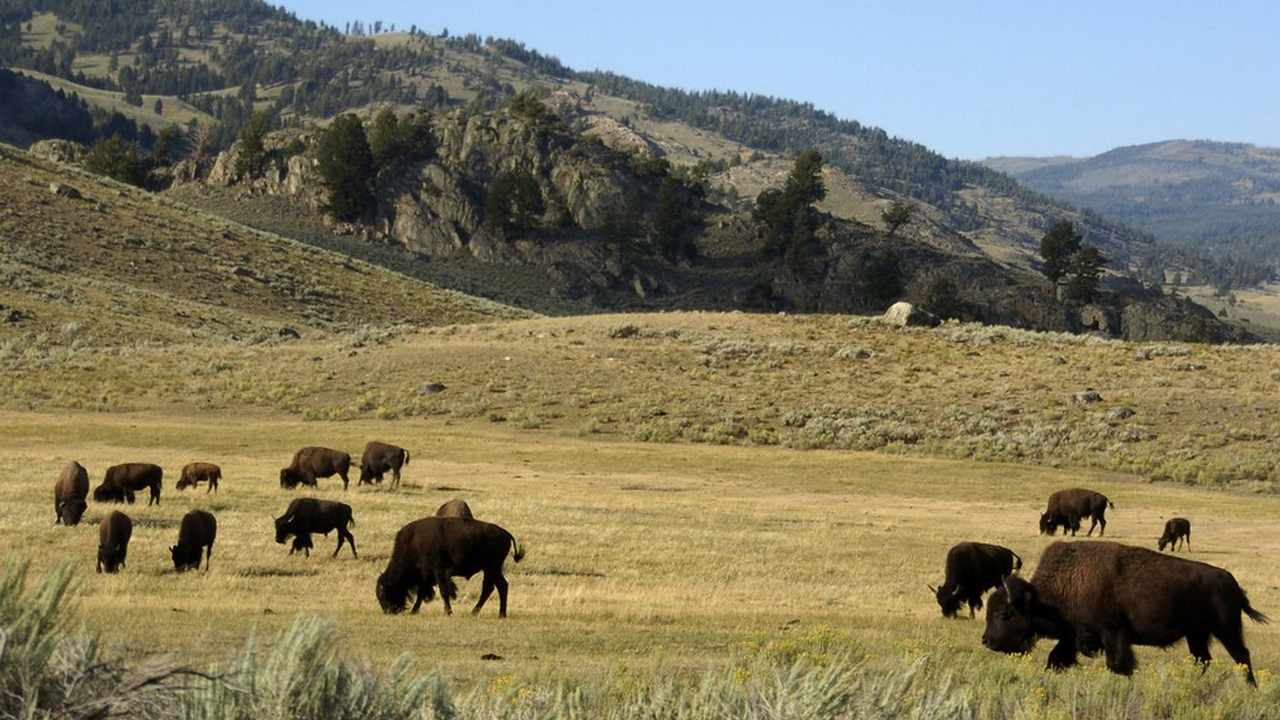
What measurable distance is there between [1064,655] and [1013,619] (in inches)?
25.0

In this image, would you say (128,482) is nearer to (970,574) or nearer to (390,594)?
(390,594)

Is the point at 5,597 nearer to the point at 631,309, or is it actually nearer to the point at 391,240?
the point at 631,309

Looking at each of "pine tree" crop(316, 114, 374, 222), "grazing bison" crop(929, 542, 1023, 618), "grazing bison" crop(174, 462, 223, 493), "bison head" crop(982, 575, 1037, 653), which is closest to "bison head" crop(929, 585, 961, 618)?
"grazing bison" crop(929, 542, 1023, 618)

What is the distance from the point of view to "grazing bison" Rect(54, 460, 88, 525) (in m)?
24.7

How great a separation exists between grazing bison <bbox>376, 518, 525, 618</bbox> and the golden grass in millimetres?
397

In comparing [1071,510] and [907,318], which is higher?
[907,318]

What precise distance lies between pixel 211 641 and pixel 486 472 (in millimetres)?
28387

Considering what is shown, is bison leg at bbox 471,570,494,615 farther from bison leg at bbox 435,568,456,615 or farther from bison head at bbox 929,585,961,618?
bison head at bbox 929,585,961,618

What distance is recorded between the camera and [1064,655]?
14.0 meters

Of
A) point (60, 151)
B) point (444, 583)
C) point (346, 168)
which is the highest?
point (60, 151)

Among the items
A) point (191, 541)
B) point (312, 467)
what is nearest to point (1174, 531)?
point (312, 467)

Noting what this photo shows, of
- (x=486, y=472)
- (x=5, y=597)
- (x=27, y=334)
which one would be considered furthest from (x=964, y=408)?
(x=5, y=597)

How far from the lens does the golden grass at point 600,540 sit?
1499 cm

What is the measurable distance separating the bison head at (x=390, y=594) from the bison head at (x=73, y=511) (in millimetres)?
9838
